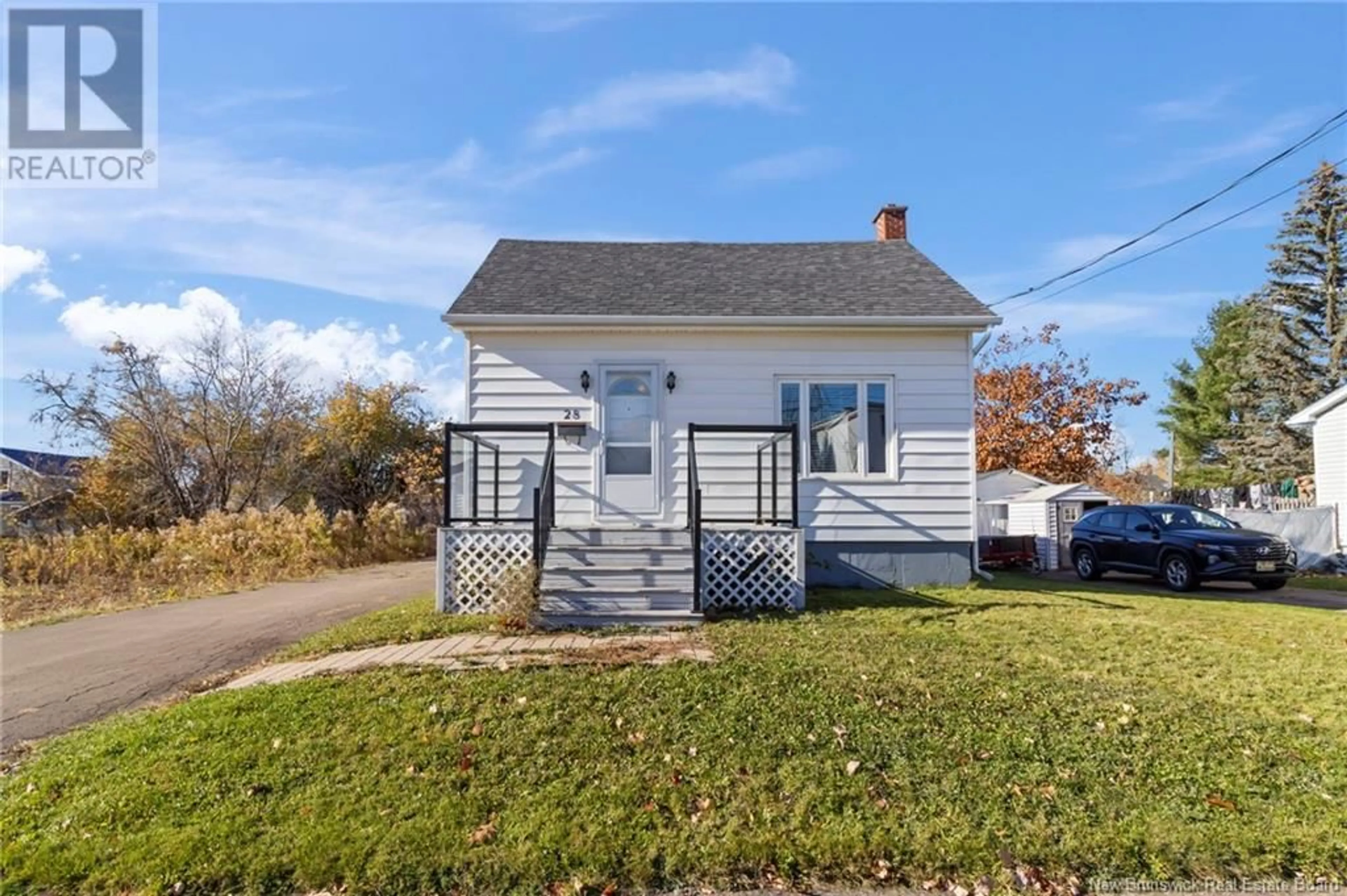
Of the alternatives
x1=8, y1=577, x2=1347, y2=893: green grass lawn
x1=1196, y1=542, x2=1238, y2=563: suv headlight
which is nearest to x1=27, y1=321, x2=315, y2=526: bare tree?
x1=8, y1=577, x2=1347, y2=893: green grass lawn

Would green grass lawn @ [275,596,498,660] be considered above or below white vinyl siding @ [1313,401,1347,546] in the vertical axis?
below

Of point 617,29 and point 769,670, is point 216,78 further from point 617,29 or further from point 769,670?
point 769,670

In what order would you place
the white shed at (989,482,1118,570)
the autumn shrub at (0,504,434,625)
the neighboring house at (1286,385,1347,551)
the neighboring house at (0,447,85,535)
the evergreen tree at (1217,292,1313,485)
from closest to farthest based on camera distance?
the autumn shrub at (0,504,434,625), the neighboring house at (1286,385,1347,551), the neighboring house at (0,447,85,535), the white shed at (989,482,1118,570), the evergreen tree at (1217,292,1313,485)

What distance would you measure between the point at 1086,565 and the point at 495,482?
39.3 feet

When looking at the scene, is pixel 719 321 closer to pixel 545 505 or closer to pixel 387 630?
pixel 545 505

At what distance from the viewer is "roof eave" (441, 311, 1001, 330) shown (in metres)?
9.37

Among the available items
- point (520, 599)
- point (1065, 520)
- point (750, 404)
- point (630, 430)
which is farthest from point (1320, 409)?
point (520, 599)

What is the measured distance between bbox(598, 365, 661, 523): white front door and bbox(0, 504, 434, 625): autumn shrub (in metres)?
7.41

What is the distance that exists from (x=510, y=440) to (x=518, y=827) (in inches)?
267

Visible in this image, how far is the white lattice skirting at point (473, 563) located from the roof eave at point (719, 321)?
10.2 ft

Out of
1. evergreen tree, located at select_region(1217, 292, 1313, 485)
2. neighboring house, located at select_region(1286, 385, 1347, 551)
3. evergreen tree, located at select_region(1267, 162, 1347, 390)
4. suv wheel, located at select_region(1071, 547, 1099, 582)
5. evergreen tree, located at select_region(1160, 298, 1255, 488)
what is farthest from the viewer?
evergreen tree, located at select_region(1160, 298, 1255, 488)

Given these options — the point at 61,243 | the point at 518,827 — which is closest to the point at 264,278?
the point at 61,243

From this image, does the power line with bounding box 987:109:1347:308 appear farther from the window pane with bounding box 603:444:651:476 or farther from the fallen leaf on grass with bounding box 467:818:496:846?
the fallen leaf on grass with bounding box 467:818:496:846

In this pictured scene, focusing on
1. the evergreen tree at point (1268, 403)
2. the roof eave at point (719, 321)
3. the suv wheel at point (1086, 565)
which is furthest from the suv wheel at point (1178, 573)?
the evergreen tree at point (1268, 403)
